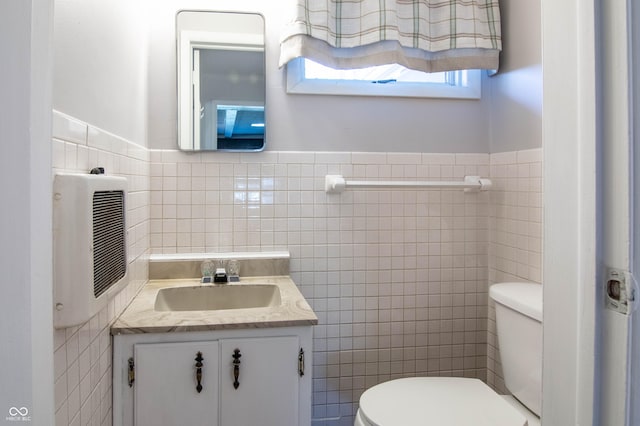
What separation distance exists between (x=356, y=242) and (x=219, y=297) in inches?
26.2

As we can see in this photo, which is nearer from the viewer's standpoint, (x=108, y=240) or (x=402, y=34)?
(x=108, y=240)

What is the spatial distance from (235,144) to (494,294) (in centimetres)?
123

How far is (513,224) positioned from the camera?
1.71 m

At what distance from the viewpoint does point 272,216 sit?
1.77 meters

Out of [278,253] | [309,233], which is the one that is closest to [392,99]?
[309,233]

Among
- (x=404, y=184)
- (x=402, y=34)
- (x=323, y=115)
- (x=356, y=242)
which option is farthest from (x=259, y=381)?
(x=402, y=34)

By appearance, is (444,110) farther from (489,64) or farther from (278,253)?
(278,253)

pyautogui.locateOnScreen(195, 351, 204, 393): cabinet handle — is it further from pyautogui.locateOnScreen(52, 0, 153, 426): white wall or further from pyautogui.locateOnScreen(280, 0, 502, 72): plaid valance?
pyautogui.locateOnScreen(280, 0, 502, 72): plaid valance

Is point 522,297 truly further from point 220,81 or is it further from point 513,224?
point 220,81

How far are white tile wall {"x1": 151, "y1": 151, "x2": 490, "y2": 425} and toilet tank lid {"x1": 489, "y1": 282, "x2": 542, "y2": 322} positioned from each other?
460 millimetres

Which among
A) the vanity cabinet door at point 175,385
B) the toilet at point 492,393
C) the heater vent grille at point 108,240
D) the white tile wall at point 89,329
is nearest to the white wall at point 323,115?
the white tile wall at point 89,329

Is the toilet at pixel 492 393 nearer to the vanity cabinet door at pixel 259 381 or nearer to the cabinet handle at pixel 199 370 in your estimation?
the vanity cabinet door at pixel 259 381

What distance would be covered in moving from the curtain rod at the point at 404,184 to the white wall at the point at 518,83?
0.66ft

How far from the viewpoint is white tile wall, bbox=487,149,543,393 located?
1.57 meters
